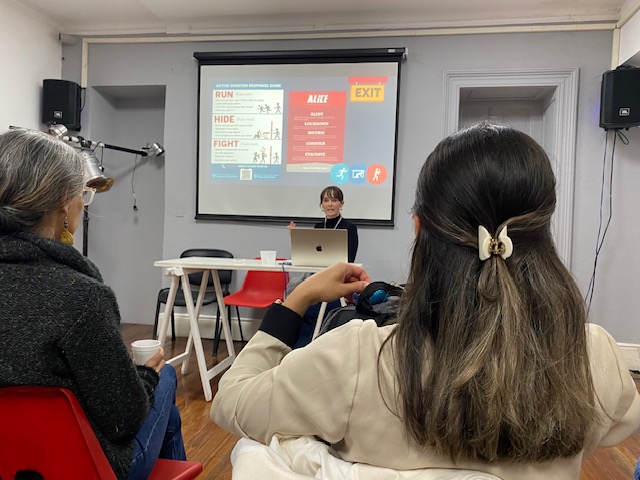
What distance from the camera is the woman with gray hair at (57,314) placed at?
2.69 feet

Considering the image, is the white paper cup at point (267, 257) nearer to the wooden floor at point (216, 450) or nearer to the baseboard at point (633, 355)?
the wooden floor at point (216, 450)

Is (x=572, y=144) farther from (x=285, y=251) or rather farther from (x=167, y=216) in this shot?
(x=167, y=216)

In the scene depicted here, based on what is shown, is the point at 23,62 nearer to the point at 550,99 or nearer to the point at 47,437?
the point at 47,437

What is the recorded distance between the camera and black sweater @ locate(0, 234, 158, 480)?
81 cm

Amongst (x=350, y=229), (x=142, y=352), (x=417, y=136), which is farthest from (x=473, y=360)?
(x=417, y=136)

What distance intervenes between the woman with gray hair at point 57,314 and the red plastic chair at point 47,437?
0.08 metres

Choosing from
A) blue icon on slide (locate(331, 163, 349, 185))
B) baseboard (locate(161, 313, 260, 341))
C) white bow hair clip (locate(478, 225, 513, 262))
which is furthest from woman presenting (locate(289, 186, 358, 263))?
white bow hair clip (locate(478, 225, 513, 262))

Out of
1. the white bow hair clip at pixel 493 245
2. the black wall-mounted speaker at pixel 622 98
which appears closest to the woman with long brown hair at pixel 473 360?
the white bow hair clip at pixel 493 245

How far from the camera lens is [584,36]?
337 cm

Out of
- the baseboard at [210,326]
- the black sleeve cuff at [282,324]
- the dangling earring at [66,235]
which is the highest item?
the dangling earring at [66,235]

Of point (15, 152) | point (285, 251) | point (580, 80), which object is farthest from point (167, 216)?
point (580, 80)

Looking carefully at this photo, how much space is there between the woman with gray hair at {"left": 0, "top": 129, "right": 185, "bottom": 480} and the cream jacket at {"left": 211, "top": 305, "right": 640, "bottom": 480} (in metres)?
0.40

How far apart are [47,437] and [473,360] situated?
71 centimetres

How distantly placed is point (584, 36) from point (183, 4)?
10.1 feet
